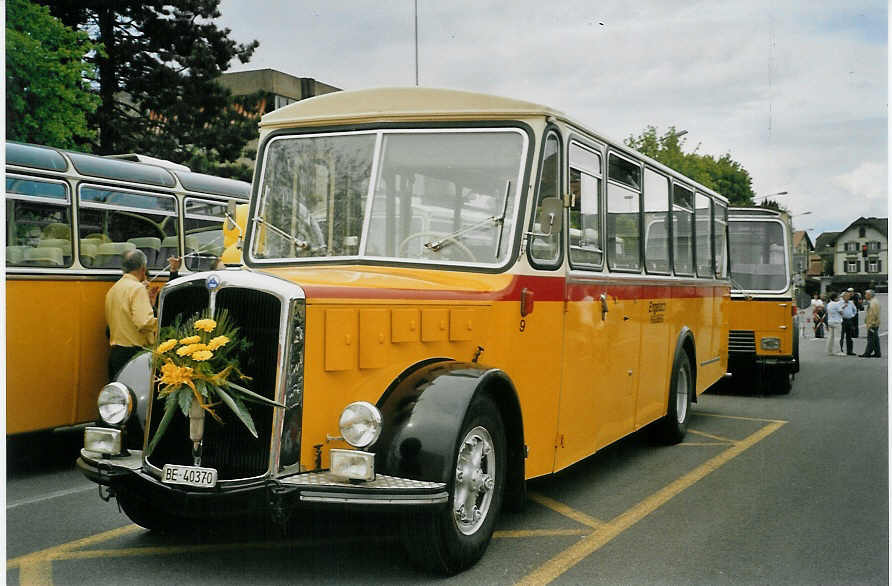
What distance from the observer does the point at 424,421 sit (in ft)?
15.7

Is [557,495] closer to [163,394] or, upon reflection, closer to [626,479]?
[626,479]

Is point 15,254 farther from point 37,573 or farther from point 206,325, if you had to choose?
point 206,325

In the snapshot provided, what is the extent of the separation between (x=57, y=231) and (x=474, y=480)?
16.8ft

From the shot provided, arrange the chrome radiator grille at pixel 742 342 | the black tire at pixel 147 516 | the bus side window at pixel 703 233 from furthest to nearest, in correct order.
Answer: the chrome radiator grille at pixel 742 342
the bus side window at pixel 703 233
the black tire at pixel 147 516

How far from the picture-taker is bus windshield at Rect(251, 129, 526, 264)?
5.86 m

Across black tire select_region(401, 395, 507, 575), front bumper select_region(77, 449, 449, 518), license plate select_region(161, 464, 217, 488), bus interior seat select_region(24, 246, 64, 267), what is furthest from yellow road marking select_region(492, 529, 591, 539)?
bus interior seat select_region(24, 246, 64, 267)

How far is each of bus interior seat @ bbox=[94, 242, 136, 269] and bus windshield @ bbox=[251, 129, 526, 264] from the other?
357 centimetres

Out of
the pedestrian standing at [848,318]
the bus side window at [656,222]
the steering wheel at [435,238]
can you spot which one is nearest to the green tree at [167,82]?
the bus side window at [656,222]

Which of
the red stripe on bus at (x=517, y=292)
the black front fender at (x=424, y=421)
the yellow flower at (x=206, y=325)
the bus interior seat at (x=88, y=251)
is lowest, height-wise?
the black front fender at (x=424, y=421)

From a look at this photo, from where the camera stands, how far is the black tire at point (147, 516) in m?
5.55

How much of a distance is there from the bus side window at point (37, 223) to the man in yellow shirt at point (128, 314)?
527 millimetres

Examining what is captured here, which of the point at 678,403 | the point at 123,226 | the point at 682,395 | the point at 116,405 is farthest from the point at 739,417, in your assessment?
the point at 116,405

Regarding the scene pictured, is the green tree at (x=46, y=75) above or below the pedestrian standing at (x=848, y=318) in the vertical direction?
above

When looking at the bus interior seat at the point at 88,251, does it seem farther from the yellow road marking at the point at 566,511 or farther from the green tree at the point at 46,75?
the green tree at the point at 46,75
